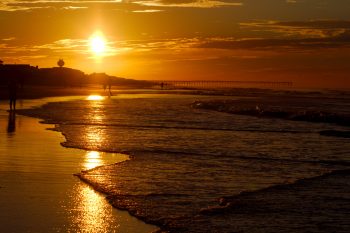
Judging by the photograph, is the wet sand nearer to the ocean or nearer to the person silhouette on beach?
the ocean

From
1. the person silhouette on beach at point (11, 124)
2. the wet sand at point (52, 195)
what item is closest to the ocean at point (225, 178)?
the wet sand at point (52, 195)

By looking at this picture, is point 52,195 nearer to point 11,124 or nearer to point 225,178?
point 225,178

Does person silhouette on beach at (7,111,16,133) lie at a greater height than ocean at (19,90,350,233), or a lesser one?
lesser

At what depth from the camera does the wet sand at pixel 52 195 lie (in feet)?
34.6

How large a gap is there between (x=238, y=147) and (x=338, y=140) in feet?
20.6

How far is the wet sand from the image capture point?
1054cm

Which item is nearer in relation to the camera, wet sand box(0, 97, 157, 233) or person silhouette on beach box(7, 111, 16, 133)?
wet sand box(0, 97, 157, 233)

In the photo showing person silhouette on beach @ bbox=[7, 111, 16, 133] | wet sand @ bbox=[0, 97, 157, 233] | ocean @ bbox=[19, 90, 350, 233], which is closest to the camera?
wet sand @ bbox=[0, 97, 157, 233]

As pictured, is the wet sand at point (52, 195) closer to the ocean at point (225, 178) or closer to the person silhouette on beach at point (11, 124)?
the ocean at point (225, 178)

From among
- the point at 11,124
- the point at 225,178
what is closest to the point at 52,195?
the point at 225,178

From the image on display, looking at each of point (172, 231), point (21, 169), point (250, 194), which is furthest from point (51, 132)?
point (172, 231)

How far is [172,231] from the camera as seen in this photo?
34.4ft

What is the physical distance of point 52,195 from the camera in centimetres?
1281

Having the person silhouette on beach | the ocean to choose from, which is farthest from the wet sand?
the person silhouette on beach
